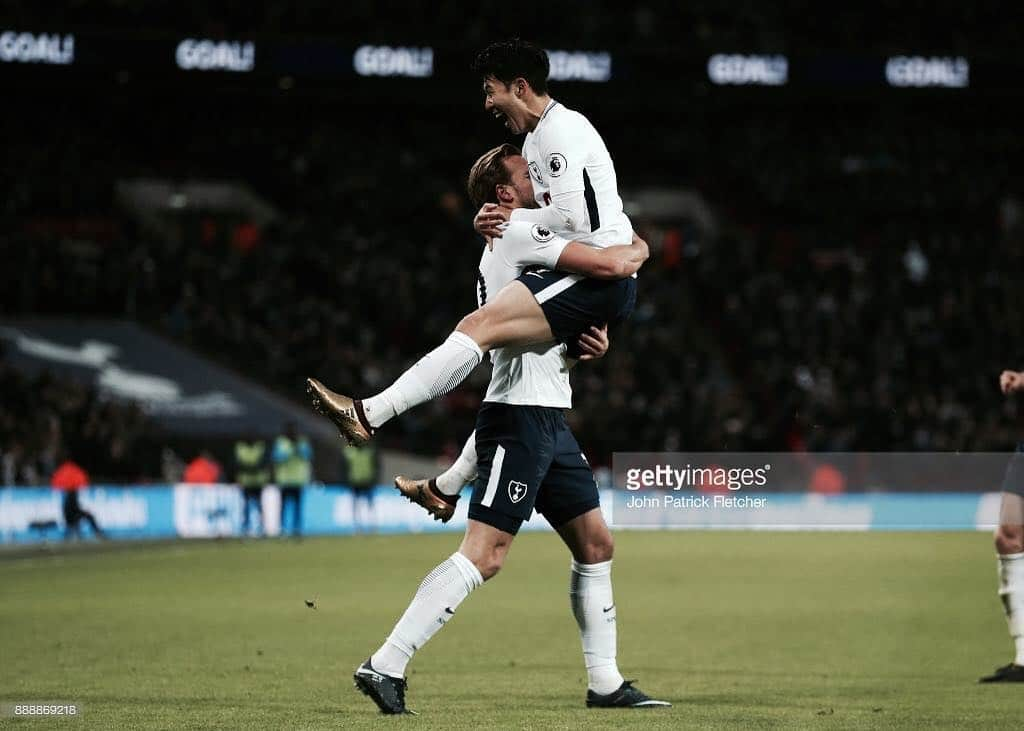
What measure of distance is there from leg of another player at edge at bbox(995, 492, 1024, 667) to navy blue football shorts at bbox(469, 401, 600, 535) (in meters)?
3.10

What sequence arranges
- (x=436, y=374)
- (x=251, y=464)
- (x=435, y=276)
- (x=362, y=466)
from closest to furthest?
(x=436, y=374)
(x=251, y=464)
(x=362, y=466)
(x=435, y=276)

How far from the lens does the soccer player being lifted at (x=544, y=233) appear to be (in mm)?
5941

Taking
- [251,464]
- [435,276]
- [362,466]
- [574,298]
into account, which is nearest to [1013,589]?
[574,298]

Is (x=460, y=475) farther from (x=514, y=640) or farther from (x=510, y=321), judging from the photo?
(x=514, y=640)

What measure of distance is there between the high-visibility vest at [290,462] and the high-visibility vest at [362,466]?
956mm

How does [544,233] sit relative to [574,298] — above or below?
above

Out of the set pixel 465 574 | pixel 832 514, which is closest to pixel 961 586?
pixel 832 514

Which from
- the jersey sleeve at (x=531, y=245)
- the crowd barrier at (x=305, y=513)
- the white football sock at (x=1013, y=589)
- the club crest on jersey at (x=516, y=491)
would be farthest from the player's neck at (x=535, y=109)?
the crowd barrier at (x=305, y=513)

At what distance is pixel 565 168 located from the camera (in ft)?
19.8

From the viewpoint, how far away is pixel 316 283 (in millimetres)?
30422

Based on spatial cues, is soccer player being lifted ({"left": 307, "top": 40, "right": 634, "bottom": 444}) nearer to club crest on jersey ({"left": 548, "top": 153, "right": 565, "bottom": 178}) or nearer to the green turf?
club crest on jersey ({"left": 548, "top": 153, "right": 565, "bottom": 178})

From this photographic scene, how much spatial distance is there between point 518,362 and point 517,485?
1.81ft

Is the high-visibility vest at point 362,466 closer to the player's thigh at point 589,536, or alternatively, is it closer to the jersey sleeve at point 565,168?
the player's thigh at point 589,536

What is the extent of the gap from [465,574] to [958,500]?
9252 mm
